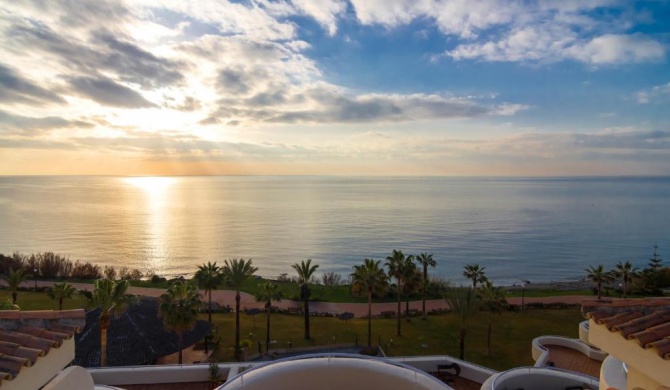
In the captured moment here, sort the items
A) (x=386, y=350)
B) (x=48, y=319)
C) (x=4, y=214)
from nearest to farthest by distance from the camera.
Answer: (x=48, y=319)
(x=386, y=350)
(x=4, y=214)

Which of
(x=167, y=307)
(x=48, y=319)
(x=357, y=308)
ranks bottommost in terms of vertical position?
(x=357, y=308)

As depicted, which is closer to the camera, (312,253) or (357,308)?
(357,308)

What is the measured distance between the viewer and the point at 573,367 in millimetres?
22703

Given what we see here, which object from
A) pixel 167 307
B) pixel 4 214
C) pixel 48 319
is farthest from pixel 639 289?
pixel 4 214

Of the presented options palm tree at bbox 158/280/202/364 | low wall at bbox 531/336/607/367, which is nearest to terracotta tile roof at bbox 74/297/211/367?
palm tree at bbox 158/280/202/364

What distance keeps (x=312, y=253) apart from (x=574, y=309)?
55.8m

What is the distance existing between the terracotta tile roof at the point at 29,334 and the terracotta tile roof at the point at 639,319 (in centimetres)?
900

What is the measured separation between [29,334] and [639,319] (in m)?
10.0

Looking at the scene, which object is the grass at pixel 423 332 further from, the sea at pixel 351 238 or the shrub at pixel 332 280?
the sea at pixel 351 238

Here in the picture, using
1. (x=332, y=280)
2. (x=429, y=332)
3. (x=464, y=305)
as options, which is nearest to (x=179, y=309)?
(x=464, y=305)

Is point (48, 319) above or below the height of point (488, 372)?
above

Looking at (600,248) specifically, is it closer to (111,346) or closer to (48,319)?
(111,346)

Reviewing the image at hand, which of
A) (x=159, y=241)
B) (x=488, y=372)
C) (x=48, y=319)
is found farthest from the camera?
(x=159, y=241)

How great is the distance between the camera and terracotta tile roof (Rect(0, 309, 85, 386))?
5.68m
